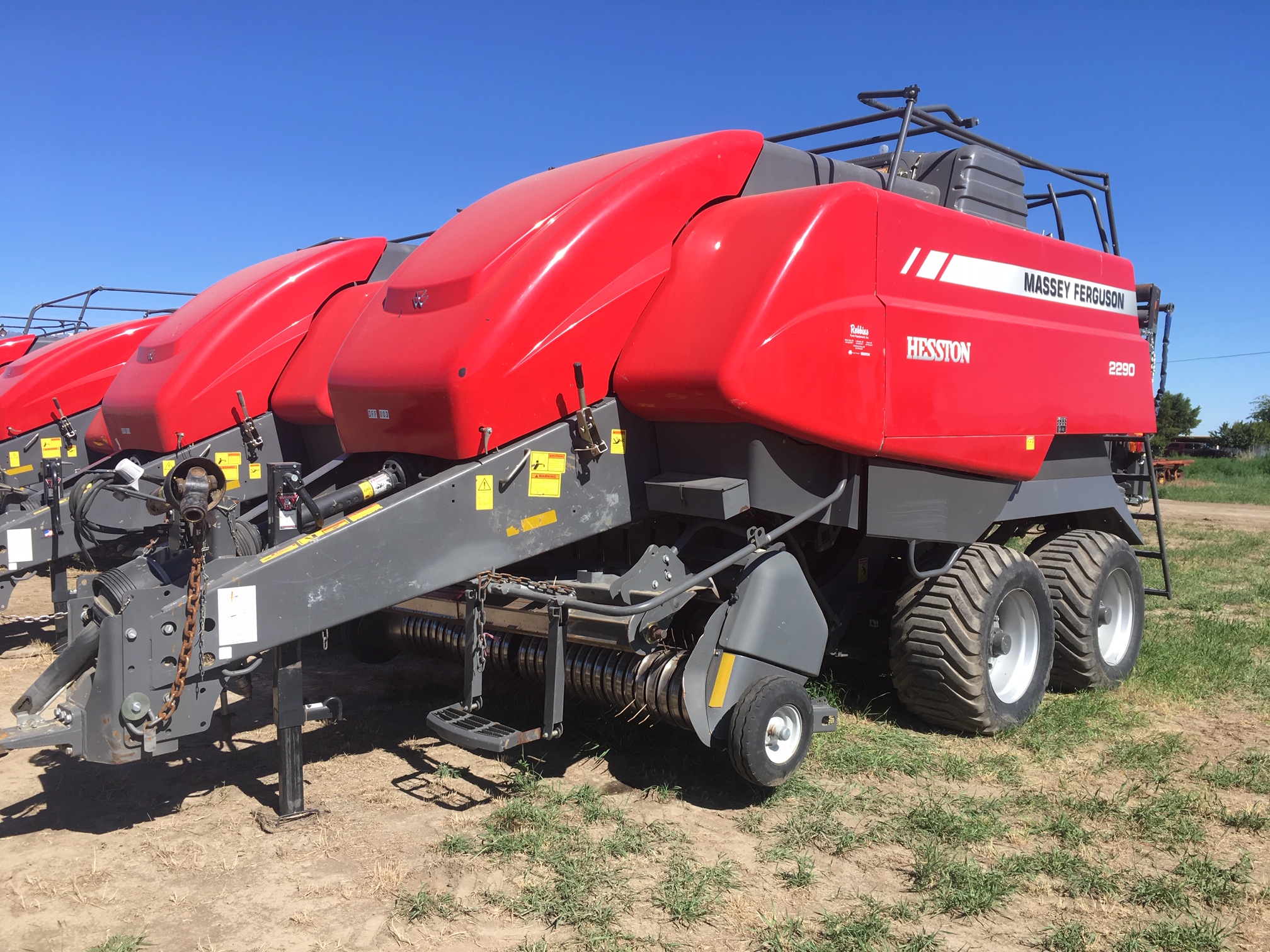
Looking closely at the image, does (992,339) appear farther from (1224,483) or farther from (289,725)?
(1224,483)

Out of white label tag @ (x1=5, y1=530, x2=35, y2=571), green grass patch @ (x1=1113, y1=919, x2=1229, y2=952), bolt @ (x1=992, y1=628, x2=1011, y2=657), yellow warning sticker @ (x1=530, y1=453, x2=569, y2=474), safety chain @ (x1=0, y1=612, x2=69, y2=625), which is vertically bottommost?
safety chain @ (x1=0, y1=612, x2=69, y2=625)

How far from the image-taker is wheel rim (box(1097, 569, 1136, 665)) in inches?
249

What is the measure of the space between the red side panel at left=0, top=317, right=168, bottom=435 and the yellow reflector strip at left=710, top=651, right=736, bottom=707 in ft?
23.0

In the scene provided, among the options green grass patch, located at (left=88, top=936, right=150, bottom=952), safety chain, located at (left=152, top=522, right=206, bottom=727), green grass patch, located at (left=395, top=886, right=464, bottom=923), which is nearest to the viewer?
green grass patch, located at (left=88, top=936, right=150, bottom=952)

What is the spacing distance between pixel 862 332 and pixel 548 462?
1.46 meters

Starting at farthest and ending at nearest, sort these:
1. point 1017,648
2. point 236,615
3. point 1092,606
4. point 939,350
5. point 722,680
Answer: point 1092,606 → point 1017,648 → point 939,350 → point 722,680 → point 236,615

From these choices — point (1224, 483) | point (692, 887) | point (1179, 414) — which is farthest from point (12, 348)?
point (1179, 414)

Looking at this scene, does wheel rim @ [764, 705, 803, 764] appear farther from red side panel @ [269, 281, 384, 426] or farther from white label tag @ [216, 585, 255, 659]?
red side panel @ [269, 281, 384, 426]

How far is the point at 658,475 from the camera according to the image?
4527 millimetres

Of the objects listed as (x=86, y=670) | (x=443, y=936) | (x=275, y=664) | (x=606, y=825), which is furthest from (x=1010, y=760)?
(x=86, y=670)

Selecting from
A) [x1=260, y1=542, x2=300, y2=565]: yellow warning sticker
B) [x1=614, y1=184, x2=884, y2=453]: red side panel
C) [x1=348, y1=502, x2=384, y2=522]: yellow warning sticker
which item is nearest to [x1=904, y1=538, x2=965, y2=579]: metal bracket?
[x1=614, y1=184, x2=884, y2=453]: red side panel

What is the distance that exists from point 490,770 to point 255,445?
3.09 meters

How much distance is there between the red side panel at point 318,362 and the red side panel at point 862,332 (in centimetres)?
280

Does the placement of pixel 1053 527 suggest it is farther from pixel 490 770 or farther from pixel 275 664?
pixel 275 664
